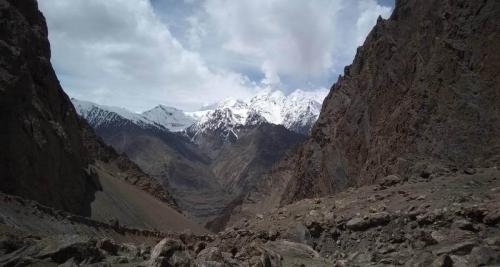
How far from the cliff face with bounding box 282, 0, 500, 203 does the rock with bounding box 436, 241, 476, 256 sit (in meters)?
10.7

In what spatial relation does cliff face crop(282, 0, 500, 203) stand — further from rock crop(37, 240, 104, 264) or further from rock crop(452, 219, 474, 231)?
rock crop(37, 240, 104, 264)

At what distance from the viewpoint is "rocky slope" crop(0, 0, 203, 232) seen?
1287 inches

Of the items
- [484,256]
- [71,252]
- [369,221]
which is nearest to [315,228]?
[369,221]

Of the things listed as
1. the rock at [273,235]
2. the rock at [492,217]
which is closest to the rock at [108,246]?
the rock at [273,235]

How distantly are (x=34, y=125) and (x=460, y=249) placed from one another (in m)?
30.1

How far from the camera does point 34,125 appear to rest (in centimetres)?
3644

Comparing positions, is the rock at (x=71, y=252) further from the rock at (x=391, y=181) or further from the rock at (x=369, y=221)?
the rock at (x=391, y=181)

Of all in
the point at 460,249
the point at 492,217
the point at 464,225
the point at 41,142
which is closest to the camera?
the point at 460,249

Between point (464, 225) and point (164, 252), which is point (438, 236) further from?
point (164, 252)

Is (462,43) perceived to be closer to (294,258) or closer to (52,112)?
(294,258)

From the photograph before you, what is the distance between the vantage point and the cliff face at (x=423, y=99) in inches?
1067

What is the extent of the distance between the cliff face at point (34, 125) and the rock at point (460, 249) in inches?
983

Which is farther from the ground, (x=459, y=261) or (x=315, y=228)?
(x=315, y=228)

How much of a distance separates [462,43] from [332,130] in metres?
21.6
